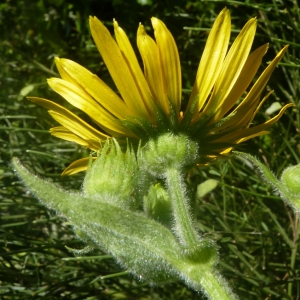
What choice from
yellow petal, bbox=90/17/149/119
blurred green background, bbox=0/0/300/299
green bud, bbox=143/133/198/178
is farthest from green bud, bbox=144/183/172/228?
blurred green background, bbox=0/0/300/299

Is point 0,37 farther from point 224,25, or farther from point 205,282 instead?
point 205,282

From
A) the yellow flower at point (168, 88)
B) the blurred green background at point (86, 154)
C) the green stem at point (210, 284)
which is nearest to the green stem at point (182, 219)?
the green stem at point (210, 284)

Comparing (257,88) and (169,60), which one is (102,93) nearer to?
(169,60)

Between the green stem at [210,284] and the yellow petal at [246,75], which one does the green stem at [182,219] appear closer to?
the green stem at [210,284]

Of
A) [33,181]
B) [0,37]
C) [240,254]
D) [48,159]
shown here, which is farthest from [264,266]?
[0,37]

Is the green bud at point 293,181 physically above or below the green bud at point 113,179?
below

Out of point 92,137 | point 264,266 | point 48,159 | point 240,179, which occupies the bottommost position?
point 264,266
